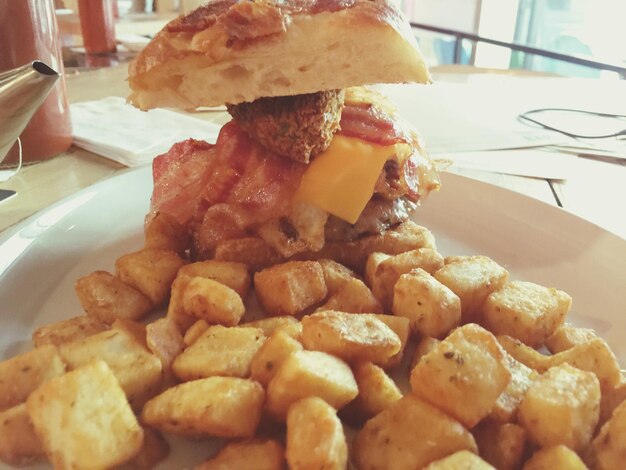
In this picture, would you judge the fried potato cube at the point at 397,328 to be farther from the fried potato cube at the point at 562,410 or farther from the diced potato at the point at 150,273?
the diced potato at the point at 150,273

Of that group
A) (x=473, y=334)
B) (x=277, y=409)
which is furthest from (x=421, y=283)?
(x=277, y=409)

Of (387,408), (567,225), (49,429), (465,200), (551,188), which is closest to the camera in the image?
(49,429)

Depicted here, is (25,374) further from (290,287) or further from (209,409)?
(290,287)

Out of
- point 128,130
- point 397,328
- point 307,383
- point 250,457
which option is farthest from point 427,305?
point 128,130

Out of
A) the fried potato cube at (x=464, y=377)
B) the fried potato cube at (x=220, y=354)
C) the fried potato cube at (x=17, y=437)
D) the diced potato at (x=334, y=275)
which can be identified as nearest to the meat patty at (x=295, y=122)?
the diced potato at (x=334, y=275)

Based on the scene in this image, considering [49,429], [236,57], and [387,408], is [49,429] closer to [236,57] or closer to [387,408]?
[387,408]
